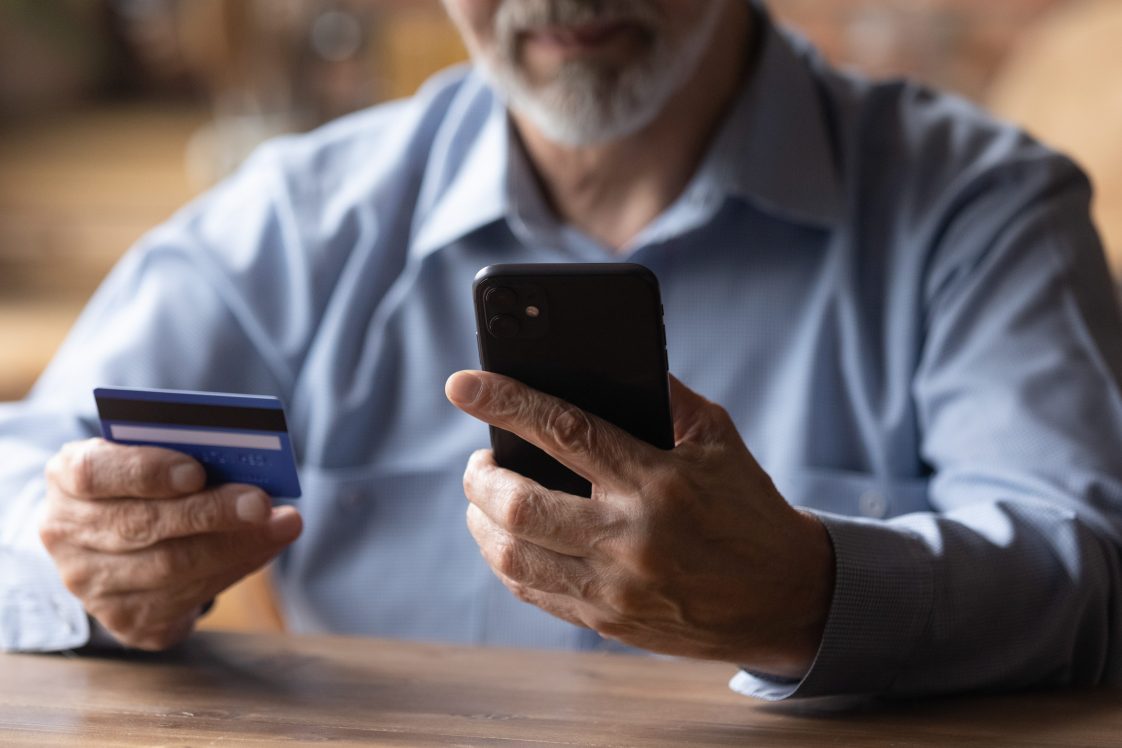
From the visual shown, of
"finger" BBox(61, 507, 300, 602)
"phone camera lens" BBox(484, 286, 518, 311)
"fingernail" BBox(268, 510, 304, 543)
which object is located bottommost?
"finger" BBox(61, 507, 300, 602)

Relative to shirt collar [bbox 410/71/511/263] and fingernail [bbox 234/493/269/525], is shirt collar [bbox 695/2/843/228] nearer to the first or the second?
shirt collar [bbox 410/71/511/263]

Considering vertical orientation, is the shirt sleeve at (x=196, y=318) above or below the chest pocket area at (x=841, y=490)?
above

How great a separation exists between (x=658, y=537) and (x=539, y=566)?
80mm

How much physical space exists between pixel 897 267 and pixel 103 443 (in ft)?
2.32

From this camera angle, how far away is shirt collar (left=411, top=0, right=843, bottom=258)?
1206 millimetres

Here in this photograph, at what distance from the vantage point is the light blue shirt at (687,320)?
1.07 metres

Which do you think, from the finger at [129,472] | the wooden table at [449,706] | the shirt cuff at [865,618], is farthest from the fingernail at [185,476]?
the shirt cuff at [865,618]

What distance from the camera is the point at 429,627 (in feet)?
4.04

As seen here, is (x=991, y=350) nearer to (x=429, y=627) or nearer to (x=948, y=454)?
(x=948, y=454)

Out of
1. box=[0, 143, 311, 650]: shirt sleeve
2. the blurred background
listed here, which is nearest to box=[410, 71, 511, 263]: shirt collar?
box=[0, 143, 311, 650]: shirt sleeve

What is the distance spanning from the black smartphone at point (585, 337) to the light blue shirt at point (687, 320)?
1.24ft

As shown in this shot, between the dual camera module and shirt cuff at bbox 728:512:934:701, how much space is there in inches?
9.6

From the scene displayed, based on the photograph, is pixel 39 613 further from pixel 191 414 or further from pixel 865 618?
pixel 865 618

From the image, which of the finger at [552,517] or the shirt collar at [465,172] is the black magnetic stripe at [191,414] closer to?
the finger at [552,517]
